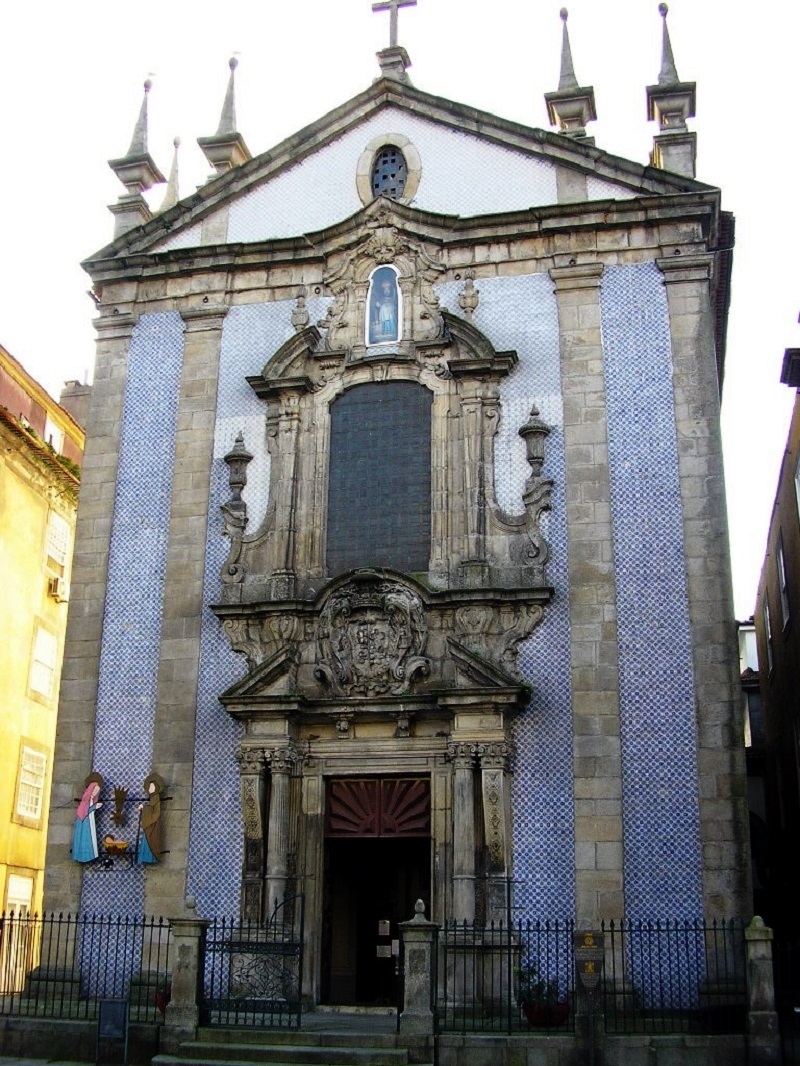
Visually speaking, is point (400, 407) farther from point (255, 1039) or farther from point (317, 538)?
point (255, 1039)

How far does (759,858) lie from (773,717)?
3143 millimetres

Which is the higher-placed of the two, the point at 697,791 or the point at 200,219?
the point at 200,219

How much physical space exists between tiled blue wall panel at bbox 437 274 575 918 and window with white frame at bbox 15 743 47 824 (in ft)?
44.7

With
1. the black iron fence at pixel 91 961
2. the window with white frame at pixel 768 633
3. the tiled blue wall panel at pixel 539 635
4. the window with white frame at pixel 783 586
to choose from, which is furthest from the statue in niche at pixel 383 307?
the window with white frame at pixel 768 633

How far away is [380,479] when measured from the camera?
18781mm

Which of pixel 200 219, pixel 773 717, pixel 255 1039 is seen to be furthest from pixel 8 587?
pixel 773 717

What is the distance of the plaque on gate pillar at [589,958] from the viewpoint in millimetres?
13383

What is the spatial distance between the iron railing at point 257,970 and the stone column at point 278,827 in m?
0.21

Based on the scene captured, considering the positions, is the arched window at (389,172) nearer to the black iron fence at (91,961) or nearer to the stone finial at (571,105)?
the stone finial at (571,105)

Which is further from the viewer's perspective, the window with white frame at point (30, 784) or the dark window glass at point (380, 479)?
the window with white frame at point (30, 784)

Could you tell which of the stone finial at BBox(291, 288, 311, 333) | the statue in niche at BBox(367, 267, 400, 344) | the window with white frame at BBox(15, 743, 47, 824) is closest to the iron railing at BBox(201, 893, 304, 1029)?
the statue in niche at BBox(367, 267, 400, 344)

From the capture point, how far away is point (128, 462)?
1988 cm

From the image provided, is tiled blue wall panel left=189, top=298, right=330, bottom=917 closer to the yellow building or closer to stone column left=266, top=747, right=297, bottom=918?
stone column left=266, top=747, right=297, bottom=918

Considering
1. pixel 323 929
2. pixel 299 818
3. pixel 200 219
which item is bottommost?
pixel 323 929
